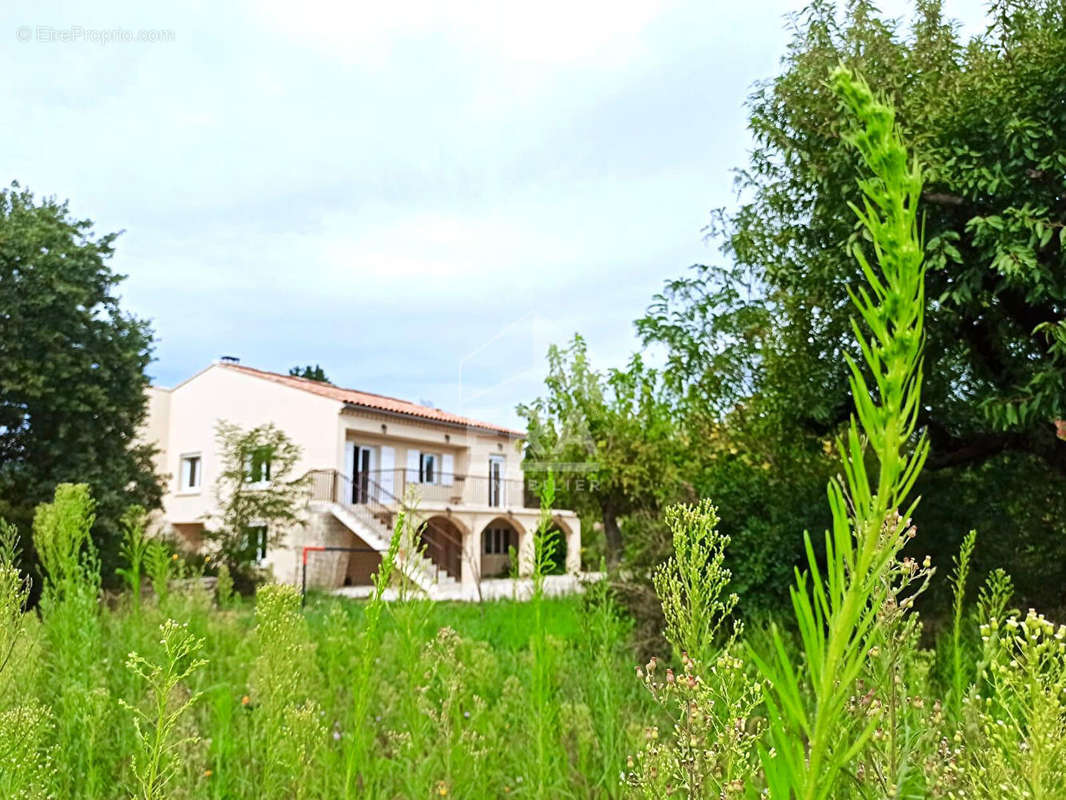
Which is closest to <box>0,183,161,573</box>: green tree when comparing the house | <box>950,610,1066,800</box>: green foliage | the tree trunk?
the house

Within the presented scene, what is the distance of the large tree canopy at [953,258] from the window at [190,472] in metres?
21.9

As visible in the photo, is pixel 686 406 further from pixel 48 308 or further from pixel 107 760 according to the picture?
pixel 48 308

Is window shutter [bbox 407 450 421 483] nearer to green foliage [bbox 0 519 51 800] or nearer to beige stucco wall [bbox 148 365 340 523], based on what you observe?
beige stucco wall [bbox 148 365 340 523]

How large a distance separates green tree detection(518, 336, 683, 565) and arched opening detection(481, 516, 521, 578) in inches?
477

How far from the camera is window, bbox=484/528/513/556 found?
29922 mm

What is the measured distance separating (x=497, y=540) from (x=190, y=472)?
436 inches

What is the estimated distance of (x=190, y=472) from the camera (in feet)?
89.1

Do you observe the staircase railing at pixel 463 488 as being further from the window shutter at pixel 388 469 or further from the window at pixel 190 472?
the window at pixel 190 472

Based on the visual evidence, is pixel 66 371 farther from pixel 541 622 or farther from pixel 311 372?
pixel 311 372

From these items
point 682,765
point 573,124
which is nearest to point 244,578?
point 573,124

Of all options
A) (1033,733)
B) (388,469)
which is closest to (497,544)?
(388,469)

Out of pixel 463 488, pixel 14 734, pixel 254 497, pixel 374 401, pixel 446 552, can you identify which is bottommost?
pixel 446 552

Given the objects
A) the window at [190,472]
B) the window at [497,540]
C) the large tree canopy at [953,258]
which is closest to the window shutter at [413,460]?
the window at [497,540]

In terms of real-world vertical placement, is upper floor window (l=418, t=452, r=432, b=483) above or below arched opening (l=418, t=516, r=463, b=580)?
above
